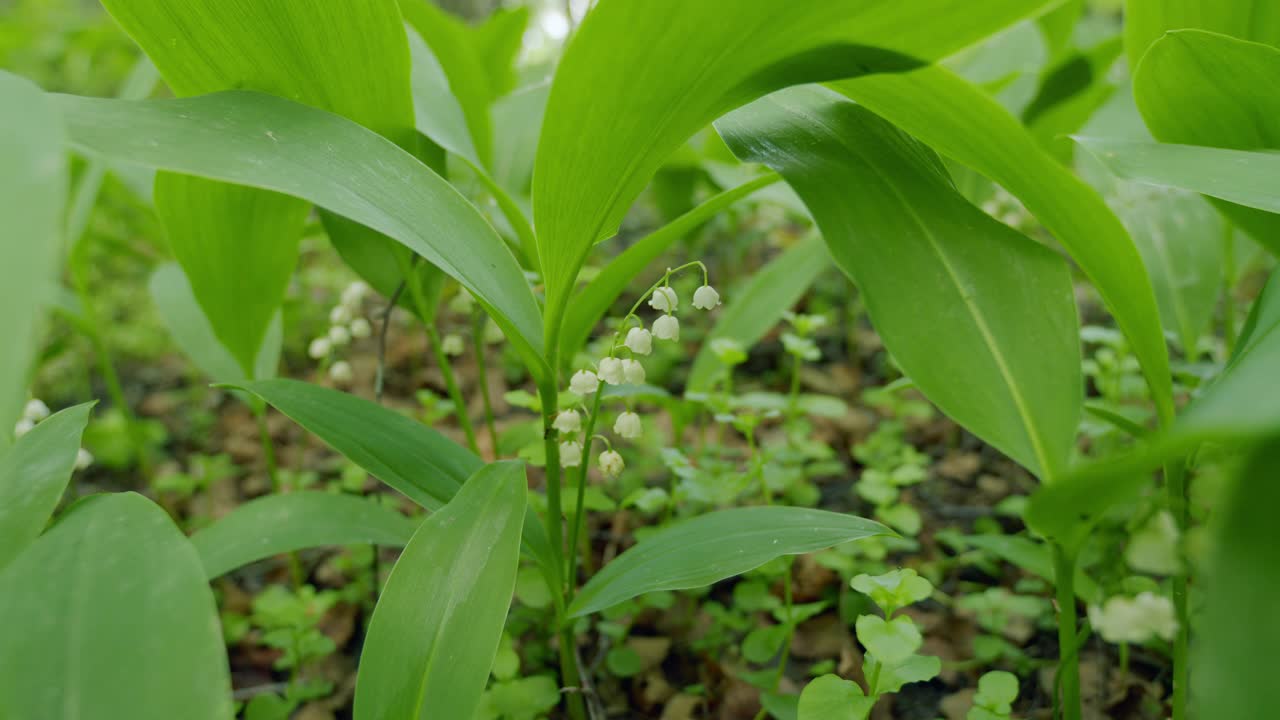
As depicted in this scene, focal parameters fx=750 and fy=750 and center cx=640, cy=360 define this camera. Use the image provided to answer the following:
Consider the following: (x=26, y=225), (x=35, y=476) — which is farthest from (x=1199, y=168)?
(x=35, y=476)

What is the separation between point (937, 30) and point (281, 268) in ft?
3.50

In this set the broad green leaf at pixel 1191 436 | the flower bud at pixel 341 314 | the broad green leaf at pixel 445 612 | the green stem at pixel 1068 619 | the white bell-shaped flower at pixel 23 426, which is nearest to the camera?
the broad green leaf at pixel 1191 436

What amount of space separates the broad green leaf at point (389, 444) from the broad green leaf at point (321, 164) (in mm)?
203

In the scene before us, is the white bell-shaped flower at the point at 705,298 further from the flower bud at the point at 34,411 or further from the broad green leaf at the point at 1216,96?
the flower bud at the point at 34,411

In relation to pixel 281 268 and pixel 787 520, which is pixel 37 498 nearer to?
pixel 281 268

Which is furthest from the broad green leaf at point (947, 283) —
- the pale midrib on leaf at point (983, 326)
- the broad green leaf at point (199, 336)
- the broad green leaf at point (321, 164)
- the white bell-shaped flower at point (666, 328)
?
the broad green leaf at point (199, 336)

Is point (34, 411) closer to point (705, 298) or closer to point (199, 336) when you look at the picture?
point (199, 336)

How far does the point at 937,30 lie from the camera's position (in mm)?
719

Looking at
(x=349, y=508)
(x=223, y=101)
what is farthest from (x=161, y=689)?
(x=223, y=101)

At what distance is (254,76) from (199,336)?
2.83 ft

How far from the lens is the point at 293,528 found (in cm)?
105

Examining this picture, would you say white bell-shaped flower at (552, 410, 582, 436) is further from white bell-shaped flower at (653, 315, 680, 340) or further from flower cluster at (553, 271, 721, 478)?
white bell-shaped flower at (653, 315, 680, 340)

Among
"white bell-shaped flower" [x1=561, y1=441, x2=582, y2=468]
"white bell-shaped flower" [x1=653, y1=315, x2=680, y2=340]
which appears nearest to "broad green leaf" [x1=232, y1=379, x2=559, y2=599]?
"white bell-shaped flower" [x1=561, y1=441, x2=582, y2=468]

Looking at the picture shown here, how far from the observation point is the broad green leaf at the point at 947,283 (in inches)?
33.7
